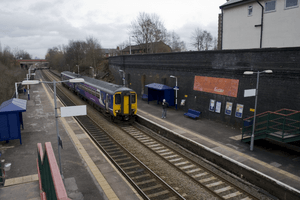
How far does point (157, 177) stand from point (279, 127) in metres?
6.51

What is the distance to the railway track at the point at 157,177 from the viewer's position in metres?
8.09

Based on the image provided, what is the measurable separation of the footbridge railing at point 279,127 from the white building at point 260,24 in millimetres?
7724

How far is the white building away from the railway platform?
15.6m

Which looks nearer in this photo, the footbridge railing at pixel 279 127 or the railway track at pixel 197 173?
the railway track at pixel 197 173

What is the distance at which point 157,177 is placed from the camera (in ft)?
29.6

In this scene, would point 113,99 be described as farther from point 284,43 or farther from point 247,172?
point 284,43

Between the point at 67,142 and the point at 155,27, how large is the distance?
35966 mm

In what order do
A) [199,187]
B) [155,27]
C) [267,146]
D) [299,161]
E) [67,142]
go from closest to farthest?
[199,187] < [299,161] < [267,146] < [67,142] < [155,27]

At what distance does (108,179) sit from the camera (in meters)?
8.55

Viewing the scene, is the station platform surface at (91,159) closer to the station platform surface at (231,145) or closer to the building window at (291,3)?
the station platform surface at (231,145)

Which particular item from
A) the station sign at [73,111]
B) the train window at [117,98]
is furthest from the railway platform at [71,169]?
the train window at [117,98]

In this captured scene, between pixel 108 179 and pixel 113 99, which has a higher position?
pixel 113 99

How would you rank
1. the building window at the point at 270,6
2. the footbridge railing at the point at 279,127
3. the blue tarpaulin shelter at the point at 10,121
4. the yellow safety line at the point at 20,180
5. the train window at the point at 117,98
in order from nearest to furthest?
the yellow safety line at the point at 20,180
the footbridge railing at the point at 279,127
the blue tarpaulin shelter at the point at 10,121
the train window at the point at 117,98
the building window at the point at 270,6

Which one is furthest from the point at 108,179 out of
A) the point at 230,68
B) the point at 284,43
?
the point at 284,43
